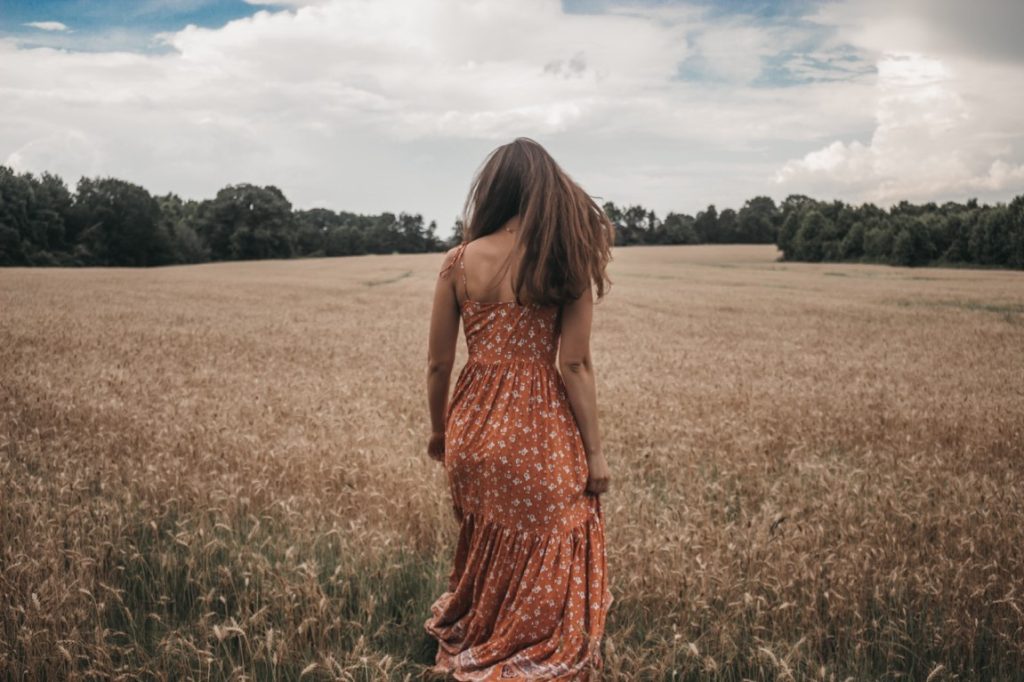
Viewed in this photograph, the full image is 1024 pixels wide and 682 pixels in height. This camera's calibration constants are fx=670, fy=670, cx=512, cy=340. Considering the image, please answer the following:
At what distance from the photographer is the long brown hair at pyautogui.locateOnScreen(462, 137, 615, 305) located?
291 cm

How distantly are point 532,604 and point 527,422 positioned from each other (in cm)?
83

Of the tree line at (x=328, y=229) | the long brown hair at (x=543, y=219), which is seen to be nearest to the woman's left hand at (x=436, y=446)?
the long brown hair at (x=543, y=219)

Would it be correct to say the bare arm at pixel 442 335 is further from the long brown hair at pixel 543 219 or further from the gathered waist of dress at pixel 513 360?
the long brown hair at pixel 543 219

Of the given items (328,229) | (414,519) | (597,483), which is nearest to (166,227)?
(328,229)

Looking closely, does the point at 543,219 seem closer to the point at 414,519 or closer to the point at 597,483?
the point at 597,483

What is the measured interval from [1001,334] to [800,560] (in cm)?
1887

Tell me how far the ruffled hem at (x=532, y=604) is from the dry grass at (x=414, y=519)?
206mm

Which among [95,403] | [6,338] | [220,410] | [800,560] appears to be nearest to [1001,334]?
[800,560]

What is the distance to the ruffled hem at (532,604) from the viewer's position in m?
3.08

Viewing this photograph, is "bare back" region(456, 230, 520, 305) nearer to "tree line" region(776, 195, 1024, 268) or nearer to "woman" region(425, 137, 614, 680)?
"woman" region(425, 137, 614, 680)

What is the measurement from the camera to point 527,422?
122 inches

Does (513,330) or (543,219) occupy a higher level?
(543,219)

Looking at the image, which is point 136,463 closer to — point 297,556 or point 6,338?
point 297,556

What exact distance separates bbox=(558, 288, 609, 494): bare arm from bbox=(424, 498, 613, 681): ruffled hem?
240 mm
